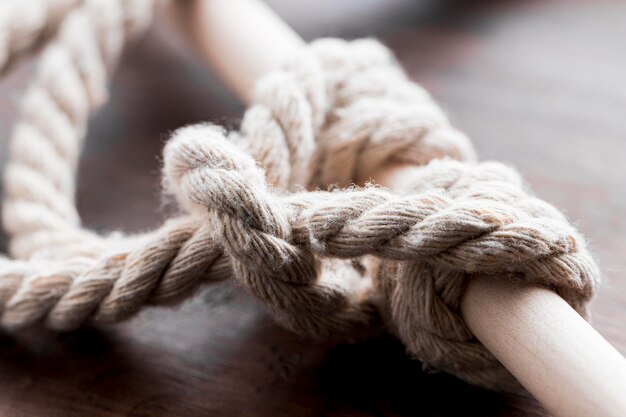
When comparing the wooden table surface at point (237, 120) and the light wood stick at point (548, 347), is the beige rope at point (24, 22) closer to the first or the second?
the wooden table surface at point (237, 120)

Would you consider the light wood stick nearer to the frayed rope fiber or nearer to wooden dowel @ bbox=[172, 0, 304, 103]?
the frayed rope fiber

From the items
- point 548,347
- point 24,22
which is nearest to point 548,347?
point 548,347

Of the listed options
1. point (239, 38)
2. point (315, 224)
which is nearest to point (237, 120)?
point (239, 38)

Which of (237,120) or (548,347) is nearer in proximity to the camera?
(548,347)

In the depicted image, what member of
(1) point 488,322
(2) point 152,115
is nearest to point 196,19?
(2) point 152,115

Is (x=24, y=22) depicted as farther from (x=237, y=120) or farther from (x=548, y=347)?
(x=548, y=347)

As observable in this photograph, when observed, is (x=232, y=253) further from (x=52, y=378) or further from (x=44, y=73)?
(x=44, y=73)
